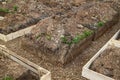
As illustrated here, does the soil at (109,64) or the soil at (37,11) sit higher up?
the soil at (37,11)

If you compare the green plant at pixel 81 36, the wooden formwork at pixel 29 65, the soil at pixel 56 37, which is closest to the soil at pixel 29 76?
the wooden formwork at pixel 29 65

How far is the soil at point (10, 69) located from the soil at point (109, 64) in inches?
74.8

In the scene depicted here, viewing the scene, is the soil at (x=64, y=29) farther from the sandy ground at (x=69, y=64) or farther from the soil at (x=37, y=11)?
the sandy ground at (x=69, y=64)

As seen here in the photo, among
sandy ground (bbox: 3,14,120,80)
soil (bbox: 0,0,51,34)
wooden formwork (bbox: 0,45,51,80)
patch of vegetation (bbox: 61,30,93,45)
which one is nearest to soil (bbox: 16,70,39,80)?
wooden formwork (bbox: 0,45,51,80)

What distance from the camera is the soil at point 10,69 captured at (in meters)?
5.17

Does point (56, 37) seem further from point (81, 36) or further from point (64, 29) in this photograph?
point (81, 36)

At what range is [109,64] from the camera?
5508mm

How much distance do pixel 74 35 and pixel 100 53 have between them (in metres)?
0.99

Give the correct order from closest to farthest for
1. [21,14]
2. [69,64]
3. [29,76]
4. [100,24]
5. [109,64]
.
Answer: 1. [29,76]
2. [109,64]
3. [69,64]
4. [100,24]
5. [21,14]

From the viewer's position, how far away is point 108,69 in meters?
5.41

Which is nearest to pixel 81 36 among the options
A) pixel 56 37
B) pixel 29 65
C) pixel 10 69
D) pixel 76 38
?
pixel 76 38

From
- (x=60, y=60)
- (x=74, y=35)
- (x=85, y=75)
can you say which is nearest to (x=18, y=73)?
(x=60, y=60)

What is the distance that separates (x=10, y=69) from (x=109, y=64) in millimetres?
2544

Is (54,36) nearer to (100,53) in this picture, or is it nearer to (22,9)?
(100,53)
